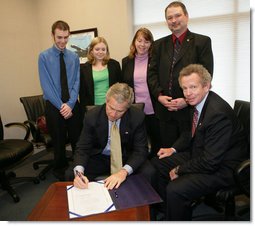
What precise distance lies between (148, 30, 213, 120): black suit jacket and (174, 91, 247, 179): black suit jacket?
57 centimetres

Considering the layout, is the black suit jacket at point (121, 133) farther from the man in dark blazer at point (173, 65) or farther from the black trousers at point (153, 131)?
the black trousers at point (153, 131)

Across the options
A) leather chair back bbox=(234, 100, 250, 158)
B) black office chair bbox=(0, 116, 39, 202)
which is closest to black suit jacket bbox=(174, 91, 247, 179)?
leather chair back bbox=(234, 100, 250, 158)

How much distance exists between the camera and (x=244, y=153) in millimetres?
1769

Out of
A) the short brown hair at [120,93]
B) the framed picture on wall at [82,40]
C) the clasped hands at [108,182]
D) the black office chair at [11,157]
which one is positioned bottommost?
the black office chair at [11,157]

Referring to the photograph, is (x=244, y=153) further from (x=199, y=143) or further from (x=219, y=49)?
(x=219, y=49)

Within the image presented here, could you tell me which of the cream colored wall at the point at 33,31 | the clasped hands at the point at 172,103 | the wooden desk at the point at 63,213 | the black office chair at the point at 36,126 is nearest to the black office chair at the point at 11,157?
the black office chair at the point at 36,126

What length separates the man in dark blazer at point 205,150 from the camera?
5.47 ft

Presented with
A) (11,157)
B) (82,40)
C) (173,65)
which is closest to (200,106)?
(173,65)

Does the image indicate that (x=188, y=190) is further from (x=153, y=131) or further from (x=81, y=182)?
(x=153, y=131)

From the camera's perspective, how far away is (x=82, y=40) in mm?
3750

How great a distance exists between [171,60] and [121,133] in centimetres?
84

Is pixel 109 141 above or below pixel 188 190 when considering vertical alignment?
above

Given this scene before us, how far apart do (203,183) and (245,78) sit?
71.7 inches

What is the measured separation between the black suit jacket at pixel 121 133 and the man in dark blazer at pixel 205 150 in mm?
365
